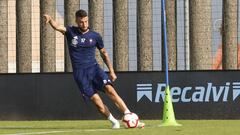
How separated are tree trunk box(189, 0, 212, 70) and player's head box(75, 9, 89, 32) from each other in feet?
34.2

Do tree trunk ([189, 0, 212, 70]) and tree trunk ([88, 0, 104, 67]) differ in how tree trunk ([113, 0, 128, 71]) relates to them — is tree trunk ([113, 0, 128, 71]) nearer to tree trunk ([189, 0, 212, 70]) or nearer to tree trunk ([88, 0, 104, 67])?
tree trunk ([88, 0, 104, 67])

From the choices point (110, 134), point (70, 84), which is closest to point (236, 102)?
point (70, 84)

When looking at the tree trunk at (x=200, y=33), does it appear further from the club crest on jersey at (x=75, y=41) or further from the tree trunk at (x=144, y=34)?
the club crest on jersey at (x=75, y=41)

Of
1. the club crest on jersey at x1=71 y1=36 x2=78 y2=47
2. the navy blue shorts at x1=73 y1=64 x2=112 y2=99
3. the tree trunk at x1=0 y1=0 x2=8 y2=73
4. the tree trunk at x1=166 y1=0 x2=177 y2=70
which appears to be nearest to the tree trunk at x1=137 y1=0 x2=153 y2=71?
the tree trunk at x1=166 y1=0 x2=177 y2=70

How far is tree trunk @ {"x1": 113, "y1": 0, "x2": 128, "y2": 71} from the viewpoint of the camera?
23891 millimetres

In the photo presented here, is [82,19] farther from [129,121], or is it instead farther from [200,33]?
[200,33]

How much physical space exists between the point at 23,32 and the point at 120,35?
2783 mm

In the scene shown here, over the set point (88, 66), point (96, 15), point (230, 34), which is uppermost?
point (96, 15)

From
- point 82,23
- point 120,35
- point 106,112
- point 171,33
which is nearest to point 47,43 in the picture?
point 120,35

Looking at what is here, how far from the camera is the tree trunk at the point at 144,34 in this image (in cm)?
2380

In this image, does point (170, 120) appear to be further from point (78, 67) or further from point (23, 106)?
point (23, 106)

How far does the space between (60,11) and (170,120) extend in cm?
1179

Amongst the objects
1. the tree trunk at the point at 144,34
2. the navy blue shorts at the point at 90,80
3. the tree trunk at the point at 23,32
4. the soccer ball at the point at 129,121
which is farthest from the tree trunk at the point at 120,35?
the soccer ball at the point at 129,121

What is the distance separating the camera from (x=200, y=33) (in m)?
23.6
